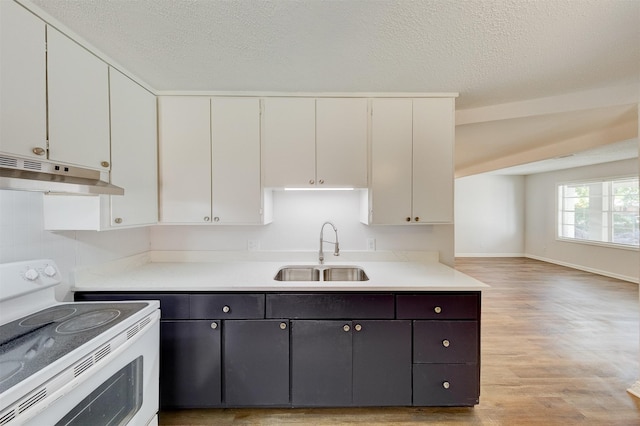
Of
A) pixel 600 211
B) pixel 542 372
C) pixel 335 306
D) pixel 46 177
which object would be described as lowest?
pixel 542 372

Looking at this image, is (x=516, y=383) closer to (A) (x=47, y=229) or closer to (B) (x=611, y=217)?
(A) (x=47, y=229)

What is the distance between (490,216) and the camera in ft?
24.6

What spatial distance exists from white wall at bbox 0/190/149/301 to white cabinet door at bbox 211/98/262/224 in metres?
0.82

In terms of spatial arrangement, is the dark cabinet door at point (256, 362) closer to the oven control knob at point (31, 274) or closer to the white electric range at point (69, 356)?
the white electric range at point (69, 356)

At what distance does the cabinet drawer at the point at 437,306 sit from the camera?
1710 millimetres

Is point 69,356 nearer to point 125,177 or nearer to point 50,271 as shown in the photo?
point 50,271

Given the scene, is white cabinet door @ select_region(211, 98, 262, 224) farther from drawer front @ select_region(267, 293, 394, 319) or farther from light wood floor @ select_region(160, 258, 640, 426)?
light wood floor @ select_region(160, 258, 640, 426)

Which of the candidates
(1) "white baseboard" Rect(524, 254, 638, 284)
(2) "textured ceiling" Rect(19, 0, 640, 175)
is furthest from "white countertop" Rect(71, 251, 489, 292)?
(1) "white baseboard" Rect(524, 254, 638, 284)

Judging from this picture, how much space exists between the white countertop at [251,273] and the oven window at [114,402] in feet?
1.62

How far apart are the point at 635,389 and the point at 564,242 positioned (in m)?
5.67

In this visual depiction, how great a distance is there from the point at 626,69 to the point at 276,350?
125 inches

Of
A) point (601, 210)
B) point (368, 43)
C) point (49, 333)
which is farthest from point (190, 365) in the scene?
point (601, 210)

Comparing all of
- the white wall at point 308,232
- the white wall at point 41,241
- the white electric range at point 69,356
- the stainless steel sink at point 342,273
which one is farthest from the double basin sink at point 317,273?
the white wall at point 41,241

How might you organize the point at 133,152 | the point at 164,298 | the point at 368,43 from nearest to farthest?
1. the point at 368,43
2. the point at 164,298
3. the point at 133,152
